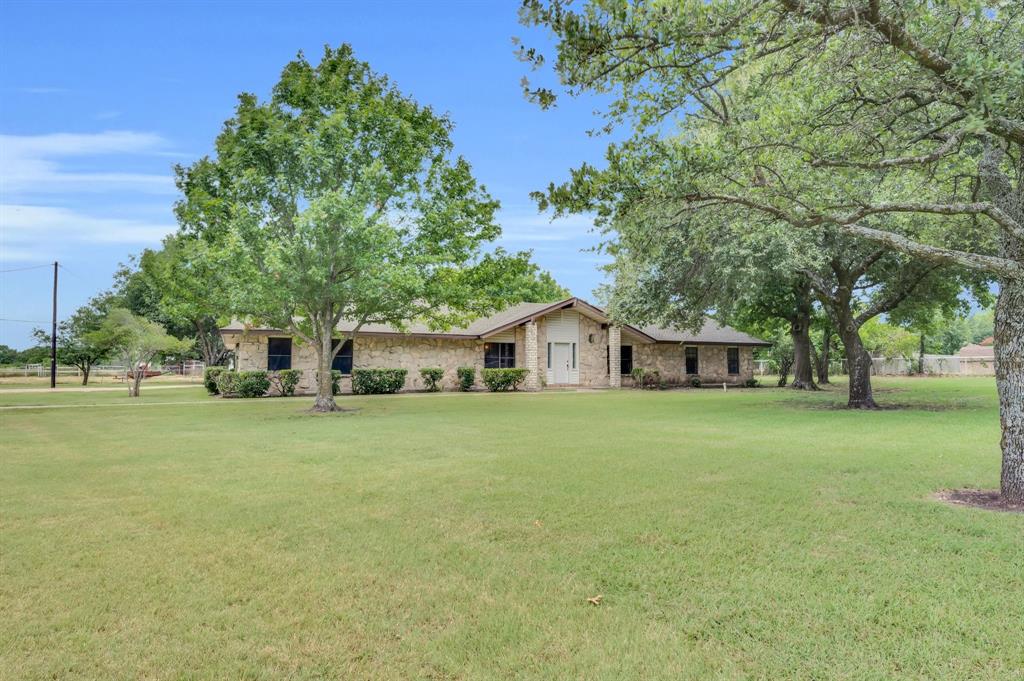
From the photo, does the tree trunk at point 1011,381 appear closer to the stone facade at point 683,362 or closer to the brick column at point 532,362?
the brick column at point 532,362

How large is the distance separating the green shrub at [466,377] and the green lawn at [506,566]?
18.1 m

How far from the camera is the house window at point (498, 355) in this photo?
1132 inches

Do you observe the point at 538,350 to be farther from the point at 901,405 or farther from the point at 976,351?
the point at 976,351

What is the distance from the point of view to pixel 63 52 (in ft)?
54.3

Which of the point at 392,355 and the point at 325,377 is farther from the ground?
the point at 392,355

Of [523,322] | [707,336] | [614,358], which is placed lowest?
[614,358]

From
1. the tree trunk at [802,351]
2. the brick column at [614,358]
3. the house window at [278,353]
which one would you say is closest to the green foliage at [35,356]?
the house window at [278,353]

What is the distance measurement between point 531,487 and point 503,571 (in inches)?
104

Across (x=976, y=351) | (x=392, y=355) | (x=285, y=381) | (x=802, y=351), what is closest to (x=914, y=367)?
(x=802, y=351)

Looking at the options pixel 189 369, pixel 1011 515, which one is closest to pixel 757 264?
pixel 1011 515

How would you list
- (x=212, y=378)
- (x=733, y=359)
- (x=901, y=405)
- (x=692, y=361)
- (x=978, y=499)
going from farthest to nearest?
(x=733, y=359) < (x=692, y=361) < (x=212, y=378) < (x=901, y=405) < (x=978, y=499)

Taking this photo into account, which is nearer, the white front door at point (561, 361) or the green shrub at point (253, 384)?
the green shrub at point (253, 384)

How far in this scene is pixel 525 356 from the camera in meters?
29.1

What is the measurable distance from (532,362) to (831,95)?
22.4 meters
